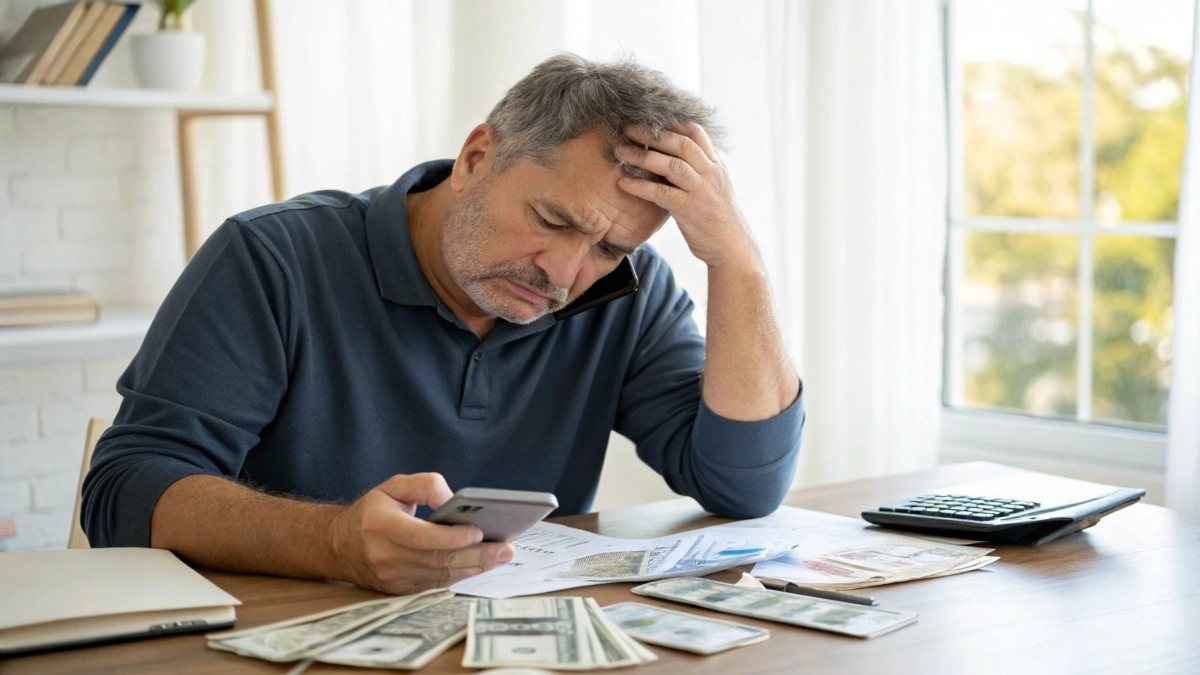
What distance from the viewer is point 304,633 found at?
3.73 feet

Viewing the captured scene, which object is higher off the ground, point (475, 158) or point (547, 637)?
point (475, 158)

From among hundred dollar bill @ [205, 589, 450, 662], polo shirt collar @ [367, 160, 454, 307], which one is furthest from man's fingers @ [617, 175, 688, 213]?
hundred dollar bill @ [205, 589, 450, 662]

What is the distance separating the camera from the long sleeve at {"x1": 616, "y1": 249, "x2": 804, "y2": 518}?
1727 millimetres

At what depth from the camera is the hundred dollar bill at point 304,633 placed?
1.09 meters

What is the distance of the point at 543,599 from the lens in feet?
4.05

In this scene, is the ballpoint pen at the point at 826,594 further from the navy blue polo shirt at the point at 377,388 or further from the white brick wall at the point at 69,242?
the white brick wall at the point at 69,242

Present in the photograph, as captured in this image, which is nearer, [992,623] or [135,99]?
[992,623]

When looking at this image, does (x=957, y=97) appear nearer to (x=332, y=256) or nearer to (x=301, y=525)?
(x=332, y=256)

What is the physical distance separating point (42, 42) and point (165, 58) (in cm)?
24

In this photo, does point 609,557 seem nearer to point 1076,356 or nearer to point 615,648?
point 615,648

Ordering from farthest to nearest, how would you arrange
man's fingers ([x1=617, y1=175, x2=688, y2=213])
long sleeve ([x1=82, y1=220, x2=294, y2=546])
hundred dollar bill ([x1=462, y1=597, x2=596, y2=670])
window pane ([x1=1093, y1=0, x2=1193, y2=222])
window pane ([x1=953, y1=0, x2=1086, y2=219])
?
window pane ([x1=953, y1=0, x2=1086, y2=219])
window pane ([x1=1093, y1=0, x2=1193, y2=222])
man's fingers ([x1=617, y1=175, x2=688, y2=213])
long sleeve ([x1=82, y1=220, x2=294, y2=546])
hundred dollar bill ([x1=462, y1=597, x2=596, y2=670])

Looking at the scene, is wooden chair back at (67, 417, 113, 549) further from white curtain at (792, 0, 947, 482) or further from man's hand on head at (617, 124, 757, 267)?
white curtain at (792, 0, 947, 482)

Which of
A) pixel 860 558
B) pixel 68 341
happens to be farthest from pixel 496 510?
pixel 68 341

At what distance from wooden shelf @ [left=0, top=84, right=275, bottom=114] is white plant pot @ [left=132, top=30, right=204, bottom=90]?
0.04 m
